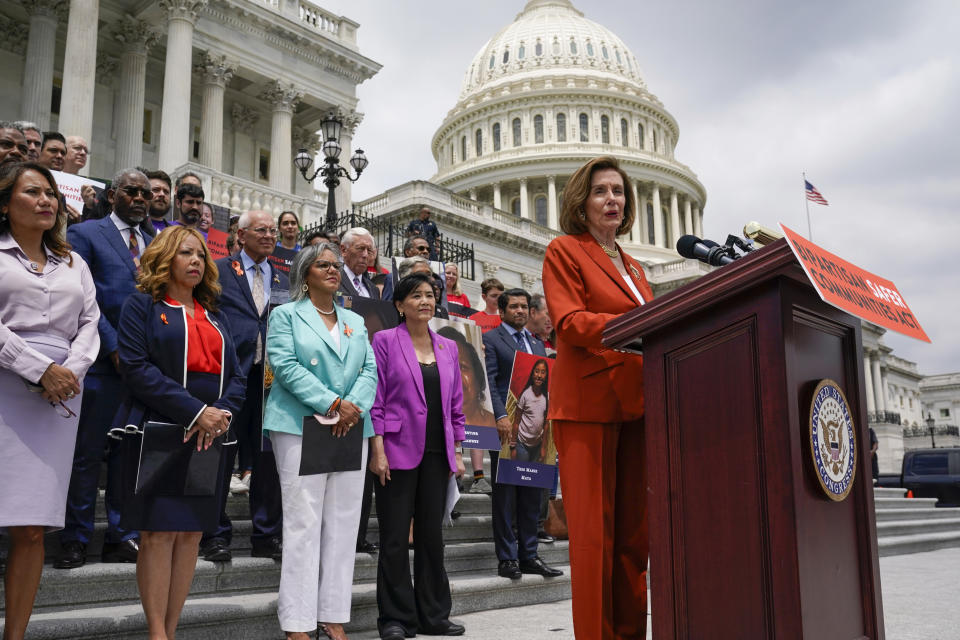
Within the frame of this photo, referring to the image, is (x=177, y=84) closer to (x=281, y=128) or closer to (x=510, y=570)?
(x=281, y=128)

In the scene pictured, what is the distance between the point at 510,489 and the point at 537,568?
70cm

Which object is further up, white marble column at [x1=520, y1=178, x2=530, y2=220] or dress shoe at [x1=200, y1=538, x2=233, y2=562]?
white marble column at [x1=520, y1=178, x2=530, y2=220]

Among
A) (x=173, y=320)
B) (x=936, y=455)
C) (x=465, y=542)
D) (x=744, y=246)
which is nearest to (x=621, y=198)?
(x=744, y=246)

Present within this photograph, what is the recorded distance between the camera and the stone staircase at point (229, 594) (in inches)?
164

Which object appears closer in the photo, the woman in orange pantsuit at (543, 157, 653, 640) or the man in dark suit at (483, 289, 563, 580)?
the woman in orange pantsuit at (543, 157, 653, 640)

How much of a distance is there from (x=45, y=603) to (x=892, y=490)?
57.5 feet

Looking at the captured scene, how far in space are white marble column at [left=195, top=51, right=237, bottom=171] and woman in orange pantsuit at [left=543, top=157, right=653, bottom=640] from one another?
85.7 feet

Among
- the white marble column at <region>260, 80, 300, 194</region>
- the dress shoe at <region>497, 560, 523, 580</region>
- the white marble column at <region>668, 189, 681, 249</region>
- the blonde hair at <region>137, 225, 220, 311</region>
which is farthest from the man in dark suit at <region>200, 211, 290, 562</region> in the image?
the white marble column at <region>668, 189, 681, 249</region>

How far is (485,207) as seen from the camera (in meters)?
43.7

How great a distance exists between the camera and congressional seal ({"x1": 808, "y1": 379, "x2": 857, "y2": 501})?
2435 mm

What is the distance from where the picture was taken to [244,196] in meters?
23.8

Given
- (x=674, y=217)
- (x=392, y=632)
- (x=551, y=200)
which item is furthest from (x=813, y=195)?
(x=674, y=217)

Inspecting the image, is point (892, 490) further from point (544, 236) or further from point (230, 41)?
point (544, 236)

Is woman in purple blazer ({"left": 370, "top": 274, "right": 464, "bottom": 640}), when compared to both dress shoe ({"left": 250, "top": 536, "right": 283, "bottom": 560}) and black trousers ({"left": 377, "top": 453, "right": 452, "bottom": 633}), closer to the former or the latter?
black trousers ({"left": 377, "top": 453, "right": 452, "bottom": 633})
